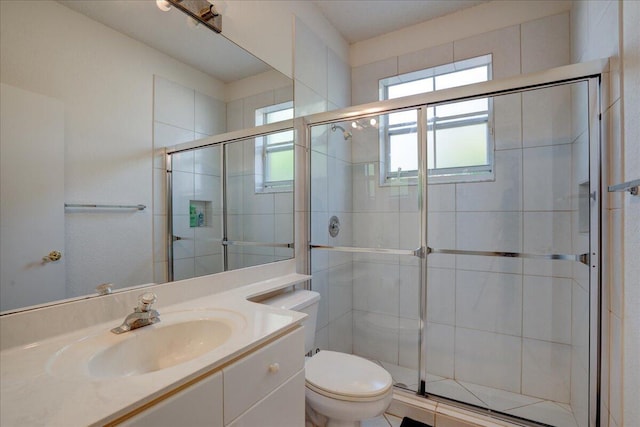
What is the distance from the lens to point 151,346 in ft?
3.03

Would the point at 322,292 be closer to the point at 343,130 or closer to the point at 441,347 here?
the point at 441,347

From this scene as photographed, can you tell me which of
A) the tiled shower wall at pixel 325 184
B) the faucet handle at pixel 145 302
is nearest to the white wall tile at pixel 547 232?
the tiled shower wall at pixel 325 184

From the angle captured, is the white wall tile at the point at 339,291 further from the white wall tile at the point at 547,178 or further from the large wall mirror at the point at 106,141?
the white wall tile at the point at 547,178

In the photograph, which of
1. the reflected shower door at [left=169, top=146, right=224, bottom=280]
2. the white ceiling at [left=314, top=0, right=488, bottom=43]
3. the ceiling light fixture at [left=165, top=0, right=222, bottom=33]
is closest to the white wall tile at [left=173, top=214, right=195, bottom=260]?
the reflected shower door at [left=169, top=146, right=224, bottom=280]

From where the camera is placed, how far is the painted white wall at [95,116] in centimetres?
85

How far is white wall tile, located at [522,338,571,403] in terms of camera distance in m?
1.70

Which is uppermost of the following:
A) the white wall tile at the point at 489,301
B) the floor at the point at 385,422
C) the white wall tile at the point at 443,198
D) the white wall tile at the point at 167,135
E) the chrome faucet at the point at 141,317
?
the white wall tile at the point at 167,135

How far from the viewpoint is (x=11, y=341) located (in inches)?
31.1

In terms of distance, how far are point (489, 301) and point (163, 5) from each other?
94.6 inches

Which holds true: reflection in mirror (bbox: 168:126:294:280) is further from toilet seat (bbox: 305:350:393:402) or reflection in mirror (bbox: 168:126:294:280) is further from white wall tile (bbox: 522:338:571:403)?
white wall tile (bbox: 522:338:571:403)

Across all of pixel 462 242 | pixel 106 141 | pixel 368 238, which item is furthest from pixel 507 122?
pixel 106 141

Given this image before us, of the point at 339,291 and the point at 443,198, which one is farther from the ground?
the point at 443,198

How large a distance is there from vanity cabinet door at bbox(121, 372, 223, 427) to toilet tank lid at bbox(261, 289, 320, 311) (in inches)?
27.6

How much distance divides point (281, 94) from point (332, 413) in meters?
1.70
